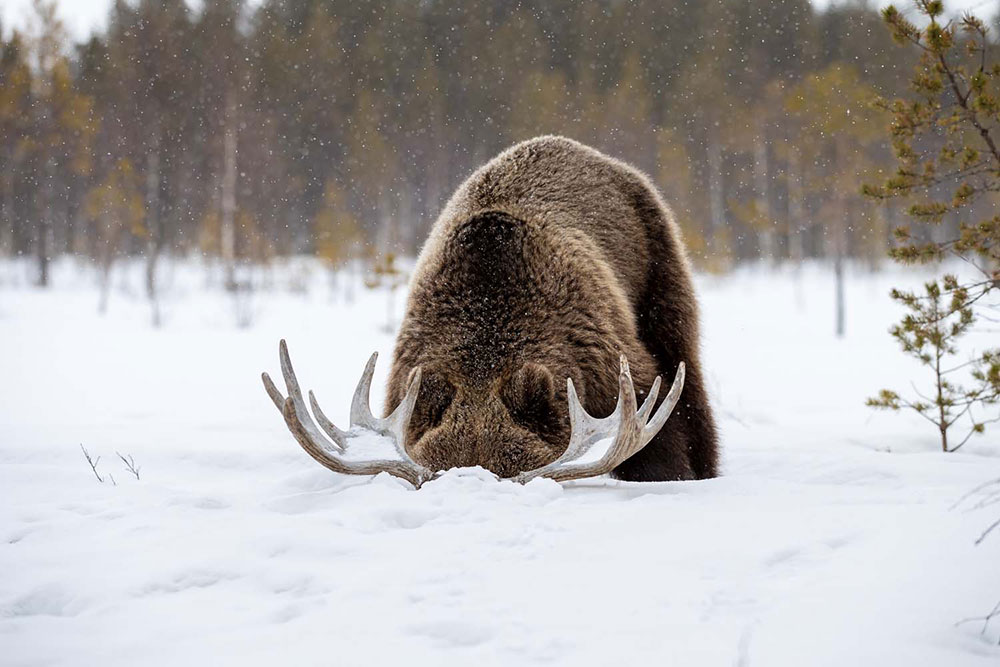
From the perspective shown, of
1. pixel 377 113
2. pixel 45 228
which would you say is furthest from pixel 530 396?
pixel 377 113

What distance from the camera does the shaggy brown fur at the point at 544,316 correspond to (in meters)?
3.59

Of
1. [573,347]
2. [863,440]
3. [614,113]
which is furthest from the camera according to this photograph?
[614,113]

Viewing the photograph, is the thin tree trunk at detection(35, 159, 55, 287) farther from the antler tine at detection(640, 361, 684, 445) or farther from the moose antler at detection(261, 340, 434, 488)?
the antler tine at detection(640, 361, 684, 445)

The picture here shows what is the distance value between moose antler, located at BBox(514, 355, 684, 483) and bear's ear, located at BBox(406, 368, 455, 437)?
576 millimetres

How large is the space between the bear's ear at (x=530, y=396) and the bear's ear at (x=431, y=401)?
272mm

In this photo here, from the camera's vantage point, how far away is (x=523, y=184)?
505cm

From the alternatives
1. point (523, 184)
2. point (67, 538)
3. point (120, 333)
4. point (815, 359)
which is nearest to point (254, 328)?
point (120, 333)

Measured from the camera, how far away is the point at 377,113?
31641 mm

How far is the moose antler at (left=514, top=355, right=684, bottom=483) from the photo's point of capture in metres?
3.28

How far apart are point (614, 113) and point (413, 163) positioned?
8051mm

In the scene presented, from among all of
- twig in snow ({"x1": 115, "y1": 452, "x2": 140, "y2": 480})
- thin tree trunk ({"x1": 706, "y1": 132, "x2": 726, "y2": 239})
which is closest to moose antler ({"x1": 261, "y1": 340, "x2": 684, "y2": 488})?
twig in snow ({"x1": 115, "y1": 452, "x2": 140, "y2": 480})

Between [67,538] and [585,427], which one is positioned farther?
[585,427]

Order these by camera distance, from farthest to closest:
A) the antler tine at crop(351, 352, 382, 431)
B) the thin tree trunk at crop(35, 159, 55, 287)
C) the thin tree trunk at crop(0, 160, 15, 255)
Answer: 1. the thin tree trunk at crop(0, 160, 15, 255)
2. the thin tree trunk at crop(35, 159, 55, 287)
3. the antler tine at crop(351, 352, 382, 431)

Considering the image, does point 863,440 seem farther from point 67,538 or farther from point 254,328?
point 254,328
